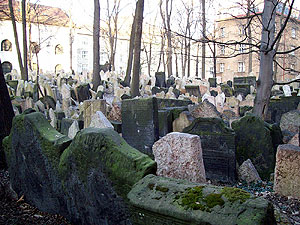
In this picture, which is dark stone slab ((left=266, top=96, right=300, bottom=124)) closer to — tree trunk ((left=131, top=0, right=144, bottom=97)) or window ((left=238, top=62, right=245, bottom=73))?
tree trunk ((left=131, top=0, right=144, bottom=97))

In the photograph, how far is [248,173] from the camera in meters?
5.72

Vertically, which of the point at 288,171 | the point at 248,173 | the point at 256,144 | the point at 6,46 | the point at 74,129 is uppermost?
the point at 6,46

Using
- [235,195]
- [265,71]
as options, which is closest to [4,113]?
[235,195]

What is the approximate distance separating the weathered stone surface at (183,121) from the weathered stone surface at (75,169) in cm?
406

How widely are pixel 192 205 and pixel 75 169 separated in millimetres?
1632

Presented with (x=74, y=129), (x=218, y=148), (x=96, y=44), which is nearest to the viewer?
(x=218, y=148)

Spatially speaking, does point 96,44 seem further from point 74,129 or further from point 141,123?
point 141,123

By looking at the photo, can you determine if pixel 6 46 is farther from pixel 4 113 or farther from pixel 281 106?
pixel 4 113

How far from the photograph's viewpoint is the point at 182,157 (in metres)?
4.96

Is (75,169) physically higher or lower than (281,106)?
lower

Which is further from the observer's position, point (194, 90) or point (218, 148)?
point (194, 90)

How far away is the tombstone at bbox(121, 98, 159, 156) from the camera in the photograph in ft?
21.0

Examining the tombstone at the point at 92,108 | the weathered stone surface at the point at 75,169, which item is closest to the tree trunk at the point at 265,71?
the tombstone at the point at 92,108

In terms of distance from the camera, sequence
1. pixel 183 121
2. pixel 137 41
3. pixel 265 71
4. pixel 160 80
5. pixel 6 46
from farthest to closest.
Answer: pixel 6 46
pixel 160 80
pixel 137 41
pixel 183 121
pixel 265 71
